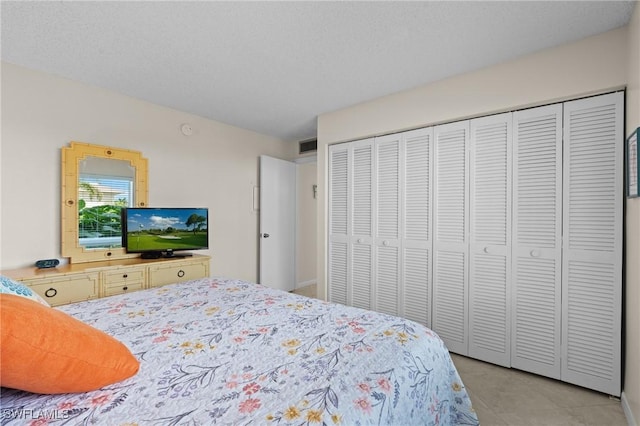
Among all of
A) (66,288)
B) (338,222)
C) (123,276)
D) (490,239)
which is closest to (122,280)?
(123,276)

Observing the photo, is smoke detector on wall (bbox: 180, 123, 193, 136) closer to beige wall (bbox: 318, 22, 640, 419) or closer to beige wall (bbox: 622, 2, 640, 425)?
beige wall (bbox: 318, 22, 640, 419)

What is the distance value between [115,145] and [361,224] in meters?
2.72

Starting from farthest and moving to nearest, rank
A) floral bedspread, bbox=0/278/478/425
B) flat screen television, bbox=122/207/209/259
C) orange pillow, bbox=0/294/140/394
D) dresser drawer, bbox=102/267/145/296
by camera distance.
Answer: flat screen television, bbox=122/207/209/259 → dresser drawer, bbox=102/267/145/296 → floral bedspread, bbox=0/278/478/425 → orange pillow, bbox=0/294/140/394

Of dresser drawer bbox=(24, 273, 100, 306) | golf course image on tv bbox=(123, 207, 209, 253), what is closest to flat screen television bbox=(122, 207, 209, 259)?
golf course image on tv bbox=(123, 207, 209, 253)

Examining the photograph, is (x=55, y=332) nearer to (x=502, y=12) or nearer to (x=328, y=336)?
(x=328, y=336)

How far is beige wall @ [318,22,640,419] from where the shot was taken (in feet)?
6.59

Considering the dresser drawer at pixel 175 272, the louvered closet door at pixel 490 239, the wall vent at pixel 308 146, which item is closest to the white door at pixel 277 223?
the wall vent at pixel 308 146

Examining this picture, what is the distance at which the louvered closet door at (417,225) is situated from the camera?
288cm

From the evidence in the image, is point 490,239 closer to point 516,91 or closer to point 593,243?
point 593,243

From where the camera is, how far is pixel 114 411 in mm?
886

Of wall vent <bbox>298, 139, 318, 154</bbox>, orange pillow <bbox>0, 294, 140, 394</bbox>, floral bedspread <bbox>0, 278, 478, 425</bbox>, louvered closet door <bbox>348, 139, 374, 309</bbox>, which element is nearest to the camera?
orange pillow <bbox>0, 294, 140, 394</bbox>

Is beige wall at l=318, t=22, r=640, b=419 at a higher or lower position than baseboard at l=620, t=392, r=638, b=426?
higher

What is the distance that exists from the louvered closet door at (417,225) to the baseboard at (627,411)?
1.33 metres

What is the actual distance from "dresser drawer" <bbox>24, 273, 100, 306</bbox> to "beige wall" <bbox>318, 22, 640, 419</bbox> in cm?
282
